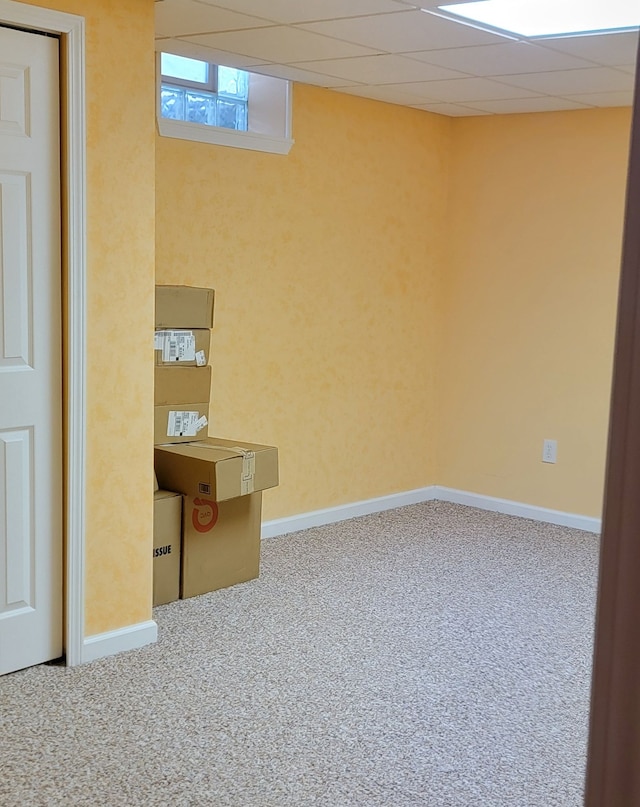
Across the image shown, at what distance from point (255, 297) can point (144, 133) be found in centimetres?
146

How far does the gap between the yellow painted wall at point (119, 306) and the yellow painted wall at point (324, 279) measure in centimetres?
96

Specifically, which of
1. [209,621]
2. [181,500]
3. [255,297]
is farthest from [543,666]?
[255,297]

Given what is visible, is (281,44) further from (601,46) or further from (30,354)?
(30,354)

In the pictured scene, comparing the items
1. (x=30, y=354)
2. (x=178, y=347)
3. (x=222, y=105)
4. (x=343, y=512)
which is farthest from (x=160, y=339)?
(x=343, y=512)

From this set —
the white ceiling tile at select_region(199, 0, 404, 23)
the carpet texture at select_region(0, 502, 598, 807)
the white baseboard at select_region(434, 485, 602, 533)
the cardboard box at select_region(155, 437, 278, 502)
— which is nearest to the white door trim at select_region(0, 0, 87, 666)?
the carpet texture at select_region(0, 502, 598, 807)

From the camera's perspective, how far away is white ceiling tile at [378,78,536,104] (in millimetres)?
3994

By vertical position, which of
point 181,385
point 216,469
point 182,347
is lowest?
point 216,469

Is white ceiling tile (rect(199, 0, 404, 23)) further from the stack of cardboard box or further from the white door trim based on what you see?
the stack of cardboard box

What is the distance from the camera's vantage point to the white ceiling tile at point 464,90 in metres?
3.99

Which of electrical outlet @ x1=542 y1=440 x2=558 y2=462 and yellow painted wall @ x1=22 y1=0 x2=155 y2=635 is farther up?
yellow painted wall @ x1=22 y1=0 x2=155 y2=635

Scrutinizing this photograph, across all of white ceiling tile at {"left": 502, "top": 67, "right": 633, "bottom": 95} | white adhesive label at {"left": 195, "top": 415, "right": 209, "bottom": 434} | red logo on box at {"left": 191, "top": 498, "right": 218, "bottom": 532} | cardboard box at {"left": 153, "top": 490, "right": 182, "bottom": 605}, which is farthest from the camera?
white adhesive label at {"left": 195, "top": 415, "right": 209, "bottom": 434}

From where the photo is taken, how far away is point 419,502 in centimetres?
531

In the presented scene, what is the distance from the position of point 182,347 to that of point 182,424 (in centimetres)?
33

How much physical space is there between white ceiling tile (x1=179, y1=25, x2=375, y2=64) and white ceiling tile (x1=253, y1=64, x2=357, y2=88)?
0.18m
